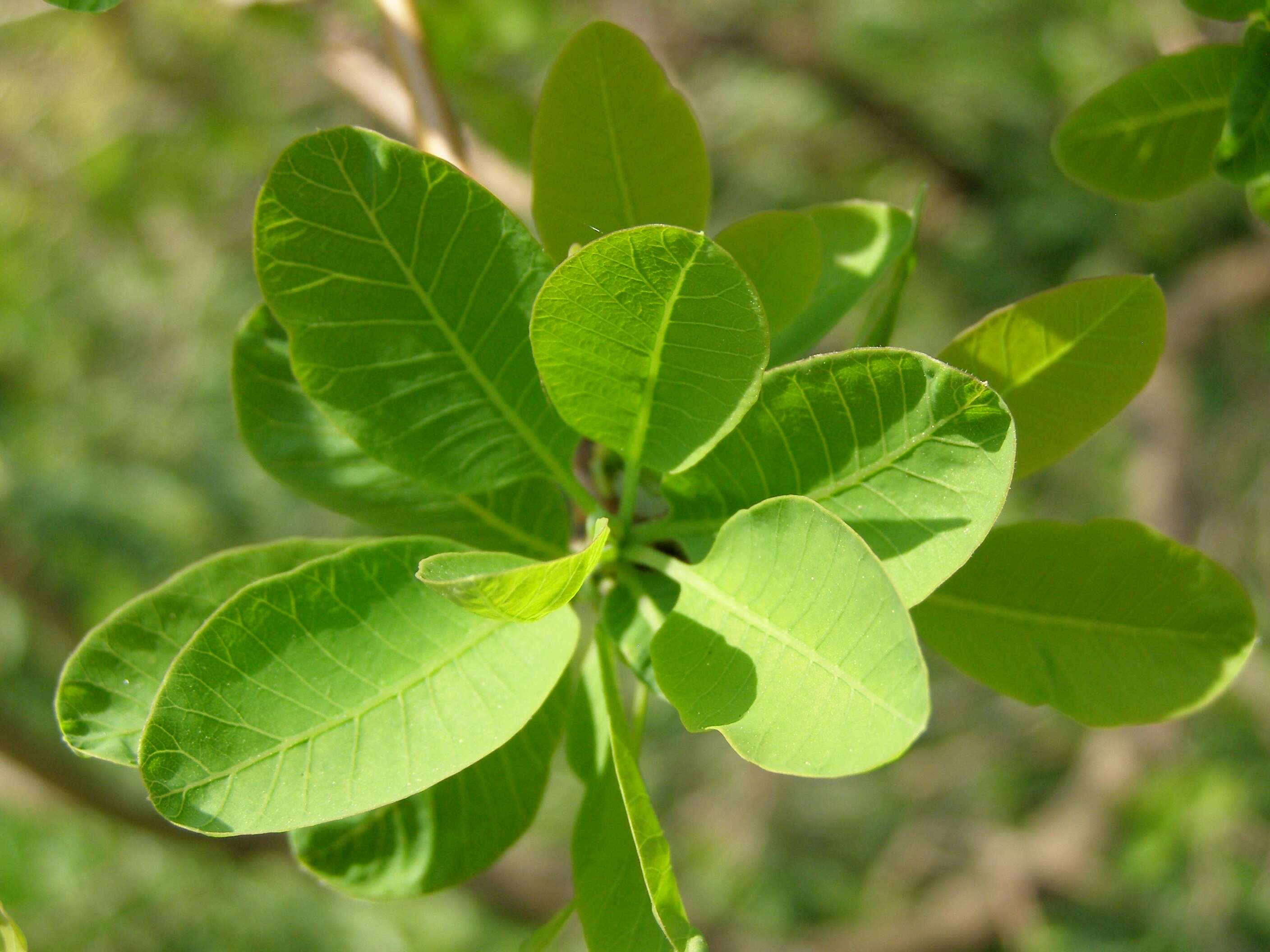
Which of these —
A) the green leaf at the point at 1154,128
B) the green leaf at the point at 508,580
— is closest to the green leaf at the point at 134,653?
the green leaf at the point at 508,580

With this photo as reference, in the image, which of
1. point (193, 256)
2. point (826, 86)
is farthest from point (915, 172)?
point (193, 256)

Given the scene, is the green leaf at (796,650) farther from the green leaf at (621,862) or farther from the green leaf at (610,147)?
the green leaf at (610,147)

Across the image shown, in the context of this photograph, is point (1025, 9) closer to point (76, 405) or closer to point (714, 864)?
point (714, 864)

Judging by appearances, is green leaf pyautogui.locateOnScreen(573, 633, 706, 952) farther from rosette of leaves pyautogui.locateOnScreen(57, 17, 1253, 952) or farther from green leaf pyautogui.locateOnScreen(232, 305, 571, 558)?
green leaf pyautogui.locateOnScreen(232, 305, 571, 558)

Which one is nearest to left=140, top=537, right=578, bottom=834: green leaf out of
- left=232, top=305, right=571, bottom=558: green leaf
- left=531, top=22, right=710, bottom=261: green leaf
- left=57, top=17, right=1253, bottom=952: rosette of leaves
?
left=57, top=17, right=1253, bottom=952: rosette of leaves

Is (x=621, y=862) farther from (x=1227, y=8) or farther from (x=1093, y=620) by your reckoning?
(x=1227, y=8)

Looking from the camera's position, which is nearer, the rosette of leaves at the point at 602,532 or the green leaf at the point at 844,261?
the rosette of leaves at the point at 602,532

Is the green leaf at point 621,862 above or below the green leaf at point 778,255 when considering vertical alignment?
below
